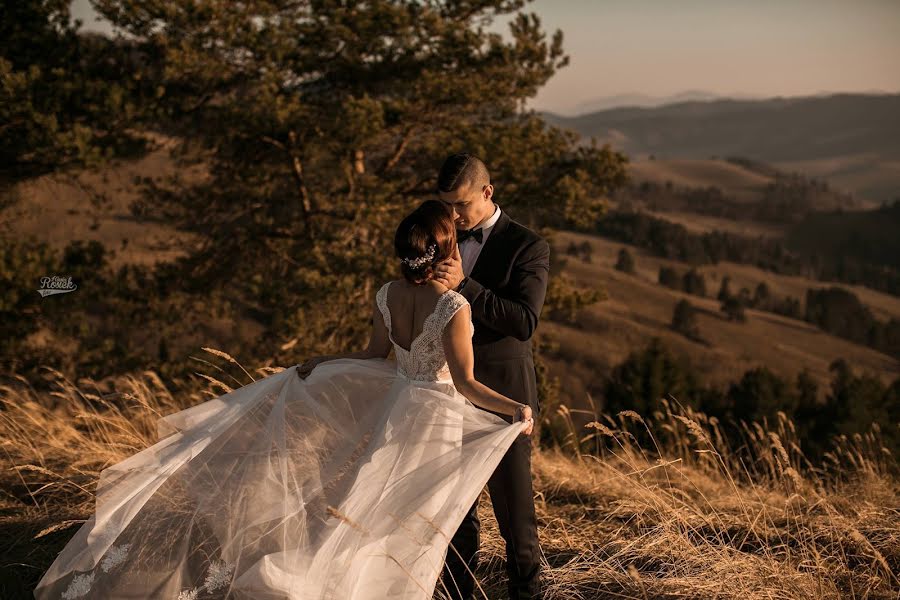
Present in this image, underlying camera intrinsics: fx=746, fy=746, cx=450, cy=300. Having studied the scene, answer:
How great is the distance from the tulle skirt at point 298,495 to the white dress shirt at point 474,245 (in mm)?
678

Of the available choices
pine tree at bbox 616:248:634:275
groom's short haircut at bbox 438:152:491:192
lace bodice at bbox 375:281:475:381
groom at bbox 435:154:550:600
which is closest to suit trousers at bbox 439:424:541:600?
A: groom at bbox 435:154:550:600

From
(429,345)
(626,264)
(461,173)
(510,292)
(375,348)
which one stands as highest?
(461,173)

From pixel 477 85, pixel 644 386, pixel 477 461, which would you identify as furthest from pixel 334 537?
pixel 644 386

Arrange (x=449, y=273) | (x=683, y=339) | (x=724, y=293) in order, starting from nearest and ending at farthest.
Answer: (x=449, y=273), (x=683, y=339), (x=724, y=293)

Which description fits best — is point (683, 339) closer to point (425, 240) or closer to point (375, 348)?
point (375, 348)

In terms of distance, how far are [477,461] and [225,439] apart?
1.39m

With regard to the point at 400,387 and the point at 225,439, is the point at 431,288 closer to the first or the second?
the point at 400,387

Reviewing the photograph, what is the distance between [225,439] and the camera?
12.5 feet

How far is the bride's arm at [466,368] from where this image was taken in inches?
130

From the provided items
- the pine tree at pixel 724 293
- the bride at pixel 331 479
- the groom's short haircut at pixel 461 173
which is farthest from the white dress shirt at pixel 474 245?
the pine tree at pixel 724 293

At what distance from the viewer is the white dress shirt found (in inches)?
147

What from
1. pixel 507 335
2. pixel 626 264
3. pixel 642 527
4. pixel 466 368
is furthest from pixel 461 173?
pixel 626 264

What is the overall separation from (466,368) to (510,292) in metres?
0.47

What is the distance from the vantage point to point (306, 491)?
3465 mm
